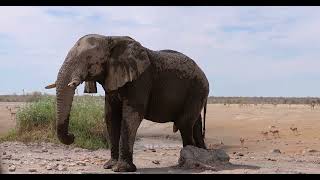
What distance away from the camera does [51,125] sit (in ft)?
49.7

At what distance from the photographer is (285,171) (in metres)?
9.42

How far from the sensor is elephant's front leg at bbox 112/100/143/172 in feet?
30.4

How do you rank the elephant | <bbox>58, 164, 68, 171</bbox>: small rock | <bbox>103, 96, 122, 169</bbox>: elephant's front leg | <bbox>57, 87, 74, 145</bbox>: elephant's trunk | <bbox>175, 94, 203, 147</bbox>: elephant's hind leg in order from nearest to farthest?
<bbox>57, 87, 74, 145</bbox>: elephant's trunk
the elephant
<bbox>58, 164, 68, 171</bbox>: small rock
<bbox>103, 96, 122, 169</bbox>: elephant's front leg
<bbox>175, 94, 203, 147</bbox>: elephant's hind leg

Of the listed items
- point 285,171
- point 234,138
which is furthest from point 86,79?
point 234,138

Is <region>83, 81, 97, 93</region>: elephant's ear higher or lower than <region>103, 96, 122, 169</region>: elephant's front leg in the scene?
higher

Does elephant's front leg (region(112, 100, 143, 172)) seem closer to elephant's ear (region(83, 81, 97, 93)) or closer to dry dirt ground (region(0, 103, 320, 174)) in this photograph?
dry dirt ground (region(0, 103, 320, 174))

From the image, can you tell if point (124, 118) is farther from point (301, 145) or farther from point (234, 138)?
point (234, 138)

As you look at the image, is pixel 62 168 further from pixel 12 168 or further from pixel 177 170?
pixel 177 170

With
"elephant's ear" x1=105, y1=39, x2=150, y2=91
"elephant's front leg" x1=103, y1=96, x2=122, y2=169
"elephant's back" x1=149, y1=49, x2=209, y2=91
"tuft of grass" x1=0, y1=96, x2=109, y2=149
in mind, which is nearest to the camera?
"elephant's ear" x1=105, y1=39, x2=150, y2=91

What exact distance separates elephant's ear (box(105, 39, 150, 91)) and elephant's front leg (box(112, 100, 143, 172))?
0.53m

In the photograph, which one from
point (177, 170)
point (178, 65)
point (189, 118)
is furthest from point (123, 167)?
point (178, 65)

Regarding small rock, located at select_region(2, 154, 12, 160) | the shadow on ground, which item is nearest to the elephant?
the shadow on ground
